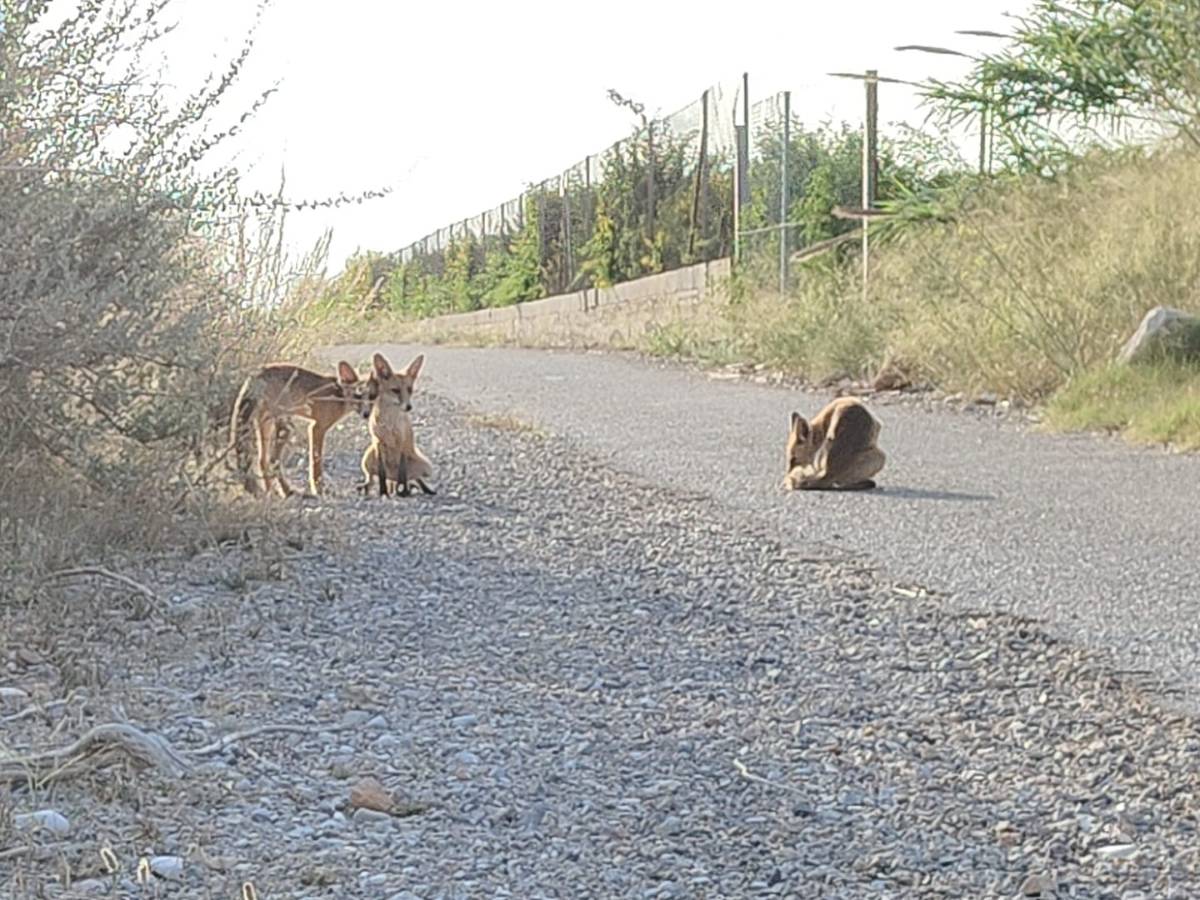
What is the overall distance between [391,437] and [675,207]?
52.8 feet

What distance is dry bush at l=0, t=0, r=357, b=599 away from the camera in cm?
476

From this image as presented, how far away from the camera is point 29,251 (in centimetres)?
470

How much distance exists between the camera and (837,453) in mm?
7176

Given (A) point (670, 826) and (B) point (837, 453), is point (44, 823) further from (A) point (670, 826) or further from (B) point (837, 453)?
(B) point (837, 453)

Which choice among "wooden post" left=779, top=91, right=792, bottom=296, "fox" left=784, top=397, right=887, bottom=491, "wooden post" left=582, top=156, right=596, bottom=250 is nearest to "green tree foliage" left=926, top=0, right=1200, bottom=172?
"wooden post" left=779, top=91, right=792, bottom=296

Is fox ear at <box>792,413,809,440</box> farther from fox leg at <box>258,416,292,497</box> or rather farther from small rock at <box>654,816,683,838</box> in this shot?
small rock at <box>654,816,683,838</box>

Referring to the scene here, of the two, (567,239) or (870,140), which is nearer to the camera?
(870,140)

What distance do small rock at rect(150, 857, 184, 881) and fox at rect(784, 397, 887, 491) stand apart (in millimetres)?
4710

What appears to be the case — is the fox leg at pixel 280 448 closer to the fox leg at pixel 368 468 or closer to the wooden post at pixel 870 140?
the fox leg at pixel 368 468

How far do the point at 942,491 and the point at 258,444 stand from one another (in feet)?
9.20

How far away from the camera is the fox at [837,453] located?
719cm

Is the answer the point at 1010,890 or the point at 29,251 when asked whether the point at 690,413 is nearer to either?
the point at 29,251

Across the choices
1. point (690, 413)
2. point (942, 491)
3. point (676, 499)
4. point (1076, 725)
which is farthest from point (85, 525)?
point (690, 413)

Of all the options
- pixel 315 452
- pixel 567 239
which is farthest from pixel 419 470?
pixel 567 239
